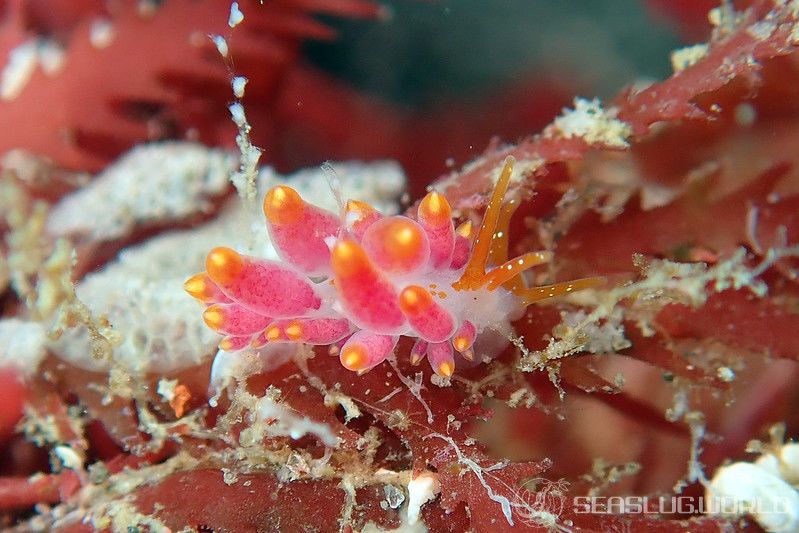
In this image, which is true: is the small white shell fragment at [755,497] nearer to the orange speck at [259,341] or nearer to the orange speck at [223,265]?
the orange speck at [259,341]

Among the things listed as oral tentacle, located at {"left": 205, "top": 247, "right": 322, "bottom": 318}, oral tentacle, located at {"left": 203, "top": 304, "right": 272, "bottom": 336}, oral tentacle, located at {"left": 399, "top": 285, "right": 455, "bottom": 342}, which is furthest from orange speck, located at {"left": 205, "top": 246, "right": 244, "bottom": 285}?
oral tentacle, located at {"left": 399, "top": 285, "right": 455, "bottom": 342}

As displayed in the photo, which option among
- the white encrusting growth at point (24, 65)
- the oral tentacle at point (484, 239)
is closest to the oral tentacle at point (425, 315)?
the oral tentacle at point (484, 239)

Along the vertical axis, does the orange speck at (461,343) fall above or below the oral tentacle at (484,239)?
below

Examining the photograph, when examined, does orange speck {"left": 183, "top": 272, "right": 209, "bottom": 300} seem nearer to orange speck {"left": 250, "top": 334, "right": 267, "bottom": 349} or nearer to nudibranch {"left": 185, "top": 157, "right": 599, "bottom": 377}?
nudibranch {"left": 185, "top": 157, "right": 599, "bottom": 377}

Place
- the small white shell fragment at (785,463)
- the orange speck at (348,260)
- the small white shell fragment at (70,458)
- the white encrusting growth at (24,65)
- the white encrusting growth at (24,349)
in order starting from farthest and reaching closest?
the white encrusting growth at (24,65), the white encrusting growth at (24,349), the small white shell fragment at (70,458), the small white shell fragment at (785,463), the orange speck at (348,260)

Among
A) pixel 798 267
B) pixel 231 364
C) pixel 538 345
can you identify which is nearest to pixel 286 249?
pixel 231 364

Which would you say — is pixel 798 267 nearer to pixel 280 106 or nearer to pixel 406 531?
pixel 406 531

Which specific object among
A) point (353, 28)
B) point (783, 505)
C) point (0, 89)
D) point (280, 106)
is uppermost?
point (353, 28)
